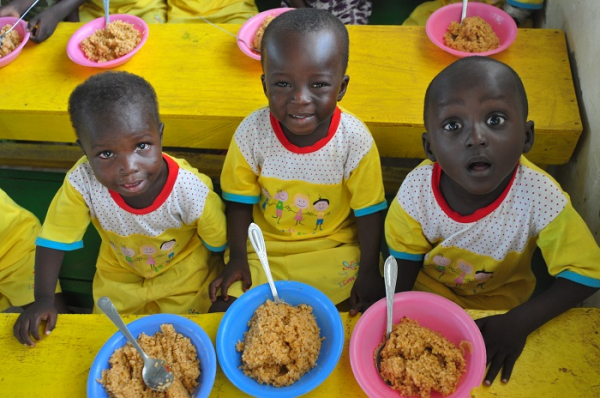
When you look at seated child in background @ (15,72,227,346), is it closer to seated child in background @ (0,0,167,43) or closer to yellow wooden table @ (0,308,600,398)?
yellow wooden table @ (0,308,600,398)

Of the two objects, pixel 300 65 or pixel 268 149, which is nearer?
pixel 300 65

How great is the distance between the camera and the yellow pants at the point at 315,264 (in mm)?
1660

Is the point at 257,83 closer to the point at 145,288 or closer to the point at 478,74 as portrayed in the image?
the point at 145,288

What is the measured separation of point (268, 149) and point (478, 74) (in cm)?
65

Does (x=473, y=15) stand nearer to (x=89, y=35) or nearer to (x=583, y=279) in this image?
(x=583, y=279)

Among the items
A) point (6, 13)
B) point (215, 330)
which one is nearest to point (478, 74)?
point (215, 330)

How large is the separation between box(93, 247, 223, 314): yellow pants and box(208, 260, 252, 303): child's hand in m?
0.11

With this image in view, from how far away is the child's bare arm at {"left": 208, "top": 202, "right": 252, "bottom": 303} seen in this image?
160 centimetres

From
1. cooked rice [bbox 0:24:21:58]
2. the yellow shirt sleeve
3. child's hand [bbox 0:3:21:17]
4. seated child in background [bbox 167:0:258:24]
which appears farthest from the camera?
seated child in background [bbox 167:0:258:24]

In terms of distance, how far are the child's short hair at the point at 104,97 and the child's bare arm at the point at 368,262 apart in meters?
0.70

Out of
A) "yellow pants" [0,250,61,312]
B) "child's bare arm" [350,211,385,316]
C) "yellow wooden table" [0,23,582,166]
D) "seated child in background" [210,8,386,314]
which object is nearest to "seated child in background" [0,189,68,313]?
"yellow pants" [0,250,61,312]

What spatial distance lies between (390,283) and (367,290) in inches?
19.9

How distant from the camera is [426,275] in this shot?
1.60 metres

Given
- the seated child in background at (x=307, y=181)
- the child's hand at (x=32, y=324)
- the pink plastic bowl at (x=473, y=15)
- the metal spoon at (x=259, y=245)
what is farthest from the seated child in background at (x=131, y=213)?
the pink plastic bowl at (x=473, y=15)
